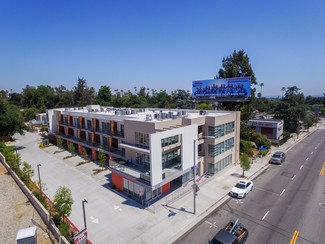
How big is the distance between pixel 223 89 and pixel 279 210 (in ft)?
85.2

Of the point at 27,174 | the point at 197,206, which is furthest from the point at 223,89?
the point at 27,174

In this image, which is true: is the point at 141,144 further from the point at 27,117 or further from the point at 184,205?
the point at 27,117

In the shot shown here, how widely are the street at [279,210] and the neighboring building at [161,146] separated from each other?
6.61m

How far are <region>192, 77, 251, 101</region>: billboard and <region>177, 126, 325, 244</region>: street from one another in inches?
607

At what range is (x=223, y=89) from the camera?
138 feet

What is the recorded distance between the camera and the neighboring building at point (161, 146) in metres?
23.5

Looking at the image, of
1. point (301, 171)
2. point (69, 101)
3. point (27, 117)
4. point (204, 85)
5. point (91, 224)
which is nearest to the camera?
point (91, 224)

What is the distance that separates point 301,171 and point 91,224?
34038 millimetres

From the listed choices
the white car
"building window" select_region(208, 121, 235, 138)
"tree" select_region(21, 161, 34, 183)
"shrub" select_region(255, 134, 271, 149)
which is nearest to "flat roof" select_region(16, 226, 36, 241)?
"tree" select_region(21, 161, 34, 183)

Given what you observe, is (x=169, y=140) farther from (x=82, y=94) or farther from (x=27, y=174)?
(x=82, y=94)

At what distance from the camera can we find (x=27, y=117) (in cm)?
9231

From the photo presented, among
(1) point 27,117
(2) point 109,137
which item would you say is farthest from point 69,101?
(2) point 109,137

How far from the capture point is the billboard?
39188mm

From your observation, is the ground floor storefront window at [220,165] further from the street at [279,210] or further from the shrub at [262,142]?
the shrub at [262,142]
